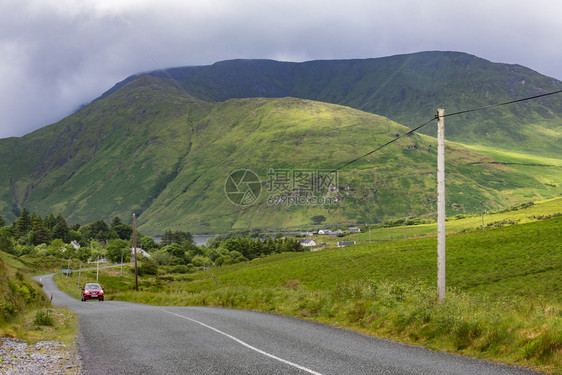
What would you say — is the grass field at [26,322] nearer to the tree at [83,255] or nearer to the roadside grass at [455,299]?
the roadside grass at [455,299]

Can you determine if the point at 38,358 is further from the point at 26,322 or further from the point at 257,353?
the point at 26,322

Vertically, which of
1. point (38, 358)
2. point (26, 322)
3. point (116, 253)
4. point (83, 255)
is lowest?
point (83, 255)

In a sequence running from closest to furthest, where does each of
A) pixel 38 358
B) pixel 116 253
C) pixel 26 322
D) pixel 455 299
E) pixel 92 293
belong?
pixel 38 358, pixel 455 299, pixel 26 322, pixel 92 293, pixel 116 253

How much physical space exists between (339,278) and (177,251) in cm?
10490

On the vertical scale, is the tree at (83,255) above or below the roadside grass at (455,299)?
below

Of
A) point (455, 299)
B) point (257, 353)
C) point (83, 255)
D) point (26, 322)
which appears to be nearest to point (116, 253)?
point (83, 255)

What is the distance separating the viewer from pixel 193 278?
12531cm

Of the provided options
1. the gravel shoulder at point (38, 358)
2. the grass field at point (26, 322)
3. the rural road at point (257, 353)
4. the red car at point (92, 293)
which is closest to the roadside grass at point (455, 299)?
the rural road at point (257, 353)

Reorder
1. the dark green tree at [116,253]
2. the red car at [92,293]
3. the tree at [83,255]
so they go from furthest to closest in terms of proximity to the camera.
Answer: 1. the tree at [83,255]
2. the dark green tree at [116,253]
3. the red car at [92,293]

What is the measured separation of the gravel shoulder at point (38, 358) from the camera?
36.6 feet

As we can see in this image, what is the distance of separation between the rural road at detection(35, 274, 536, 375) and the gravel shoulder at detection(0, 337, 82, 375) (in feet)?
1.31

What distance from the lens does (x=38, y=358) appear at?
12578 millimetres

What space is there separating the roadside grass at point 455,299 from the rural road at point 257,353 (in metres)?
1.15

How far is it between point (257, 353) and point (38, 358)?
6.09m
